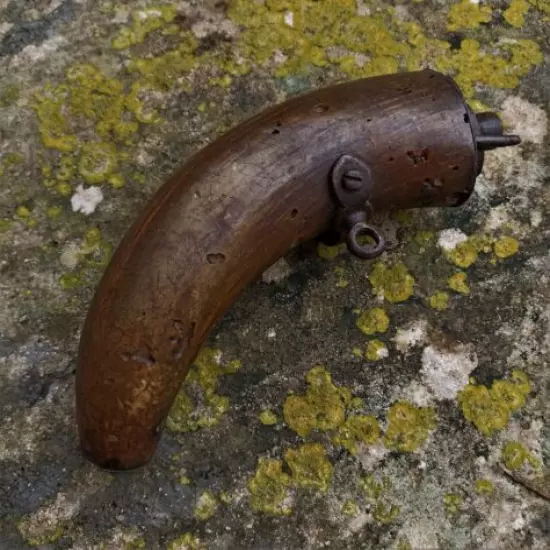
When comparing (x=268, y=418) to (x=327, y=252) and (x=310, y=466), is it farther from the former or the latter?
(x=327, y=252)

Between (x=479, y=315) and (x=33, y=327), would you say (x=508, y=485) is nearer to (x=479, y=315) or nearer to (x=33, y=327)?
(x=479, y=315)

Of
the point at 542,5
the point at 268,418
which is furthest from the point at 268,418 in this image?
the point at 542,5

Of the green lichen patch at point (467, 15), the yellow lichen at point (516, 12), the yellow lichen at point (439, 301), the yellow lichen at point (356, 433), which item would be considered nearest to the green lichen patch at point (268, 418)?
the yellow lichen at point (356, 433)

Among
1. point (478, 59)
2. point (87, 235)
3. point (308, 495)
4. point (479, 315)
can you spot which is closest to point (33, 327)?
point (87, 235)

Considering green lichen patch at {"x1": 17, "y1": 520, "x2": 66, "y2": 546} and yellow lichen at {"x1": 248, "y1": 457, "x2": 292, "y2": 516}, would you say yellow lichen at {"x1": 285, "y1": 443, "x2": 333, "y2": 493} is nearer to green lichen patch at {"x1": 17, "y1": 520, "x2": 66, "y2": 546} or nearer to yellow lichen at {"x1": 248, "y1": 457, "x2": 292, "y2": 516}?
yellow lichen at {"x1": 248, "y1": 457, "x2": 292, "y2": 516}

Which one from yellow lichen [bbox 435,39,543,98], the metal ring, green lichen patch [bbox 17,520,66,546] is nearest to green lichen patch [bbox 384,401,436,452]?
the metal ring

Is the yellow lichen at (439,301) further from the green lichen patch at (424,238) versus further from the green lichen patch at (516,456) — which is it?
the green lichen patch at (516,456)
